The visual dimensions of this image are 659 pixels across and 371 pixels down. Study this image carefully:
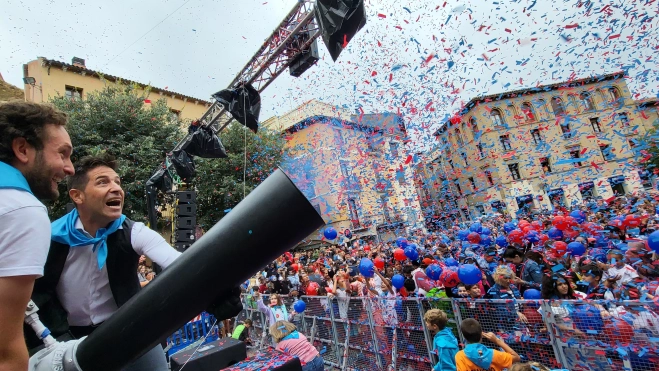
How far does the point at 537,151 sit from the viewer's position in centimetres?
2842

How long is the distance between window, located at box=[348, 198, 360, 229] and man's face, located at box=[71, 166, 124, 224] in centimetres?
2411

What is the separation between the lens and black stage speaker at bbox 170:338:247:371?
2602mm

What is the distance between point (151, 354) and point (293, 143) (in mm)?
20014

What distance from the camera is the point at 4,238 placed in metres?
0.88

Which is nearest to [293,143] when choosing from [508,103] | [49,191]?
[508,103]

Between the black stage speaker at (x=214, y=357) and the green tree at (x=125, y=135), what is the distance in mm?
12597

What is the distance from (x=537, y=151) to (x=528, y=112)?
160 inches

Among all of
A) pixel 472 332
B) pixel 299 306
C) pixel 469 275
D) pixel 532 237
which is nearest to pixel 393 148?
pixel 532 237

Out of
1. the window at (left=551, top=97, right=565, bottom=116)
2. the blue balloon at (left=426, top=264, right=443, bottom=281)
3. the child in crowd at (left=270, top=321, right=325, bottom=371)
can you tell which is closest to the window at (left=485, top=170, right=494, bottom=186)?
the window at (left=551, top=97, right=565, bottom=116)

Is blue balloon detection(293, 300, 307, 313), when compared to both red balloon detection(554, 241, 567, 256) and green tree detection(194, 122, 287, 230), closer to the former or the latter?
red balloon detection(554, 241, 567, 256)

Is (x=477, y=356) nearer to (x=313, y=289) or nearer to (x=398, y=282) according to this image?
(x=398, y=282)

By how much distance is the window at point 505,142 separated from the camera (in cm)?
2807

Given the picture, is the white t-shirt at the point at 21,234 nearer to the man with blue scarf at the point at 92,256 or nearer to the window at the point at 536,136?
the man with blue scarf at the point at 92,256

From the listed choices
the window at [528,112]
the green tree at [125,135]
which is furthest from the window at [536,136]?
the green tree at [125,135]
